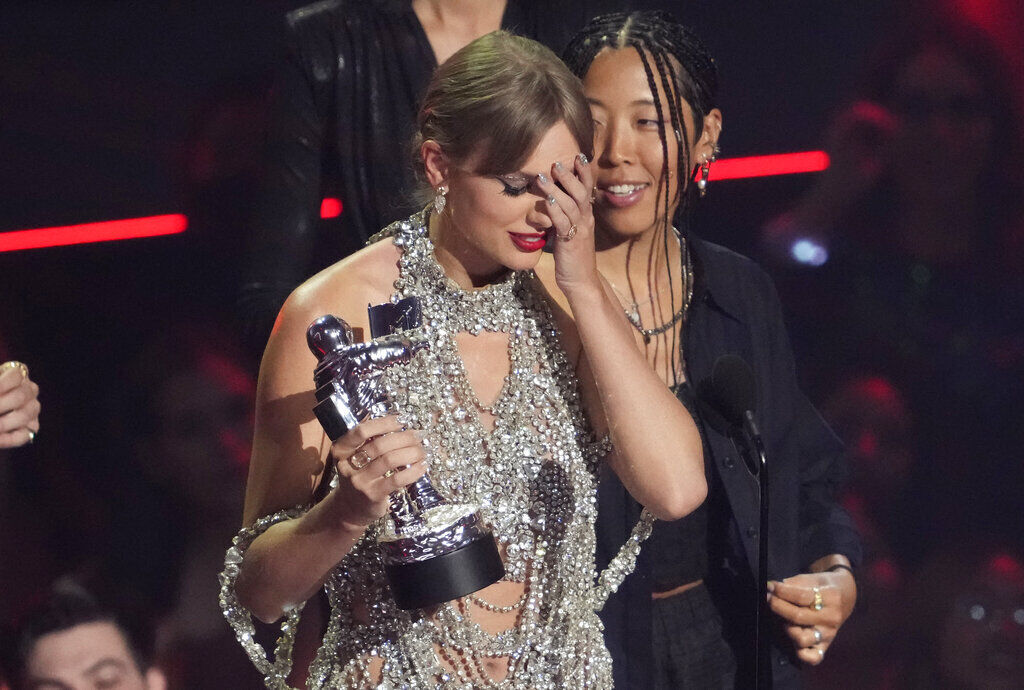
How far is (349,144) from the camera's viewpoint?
6.49 feet

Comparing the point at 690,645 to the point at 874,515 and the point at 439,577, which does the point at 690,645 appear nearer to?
the point at 439,577

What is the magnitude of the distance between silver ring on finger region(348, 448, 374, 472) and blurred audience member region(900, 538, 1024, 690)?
1935 mm

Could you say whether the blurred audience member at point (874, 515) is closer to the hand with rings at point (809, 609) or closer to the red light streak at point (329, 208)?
the hand with rings at point (809, 609)

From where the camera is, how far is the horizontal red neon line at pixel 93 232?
89.5 inches

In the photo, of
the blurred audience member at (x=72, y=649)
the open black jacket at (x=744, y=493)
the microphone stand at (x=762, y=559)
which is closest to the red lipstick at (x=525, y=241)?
the microphone stand at (x=762, y=559)

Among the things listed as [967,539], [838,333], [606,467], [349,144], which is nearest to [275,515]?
[606,467]

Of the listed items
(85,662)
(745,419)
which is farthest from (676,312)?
(85,662)

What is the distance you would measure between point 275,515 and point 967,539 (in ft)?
6.22

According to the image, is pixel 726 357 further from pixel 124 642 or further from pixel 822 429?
pixel 124 642

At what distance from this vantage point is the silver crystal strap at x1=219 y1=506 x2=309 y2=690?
1453 millimetres

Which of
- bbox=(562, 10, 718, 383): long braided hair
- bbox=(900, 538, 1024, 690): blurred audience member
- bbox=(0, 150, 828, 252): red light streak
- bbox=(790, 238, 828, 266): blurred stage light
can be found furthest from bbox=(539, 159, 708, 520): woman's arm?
bbox=(900, 538, 1024, 690): blurred audience member

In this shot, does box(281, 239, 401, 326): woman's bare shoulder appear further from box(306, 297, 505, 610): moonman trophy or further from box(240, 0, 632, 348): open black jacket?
box(240, 0, 632, 348): open black jacket

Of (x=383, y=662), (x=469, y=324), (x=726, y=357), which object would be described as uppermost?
(x=469, y=324)

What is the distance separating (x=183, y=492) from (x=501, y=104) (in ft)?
4.26
